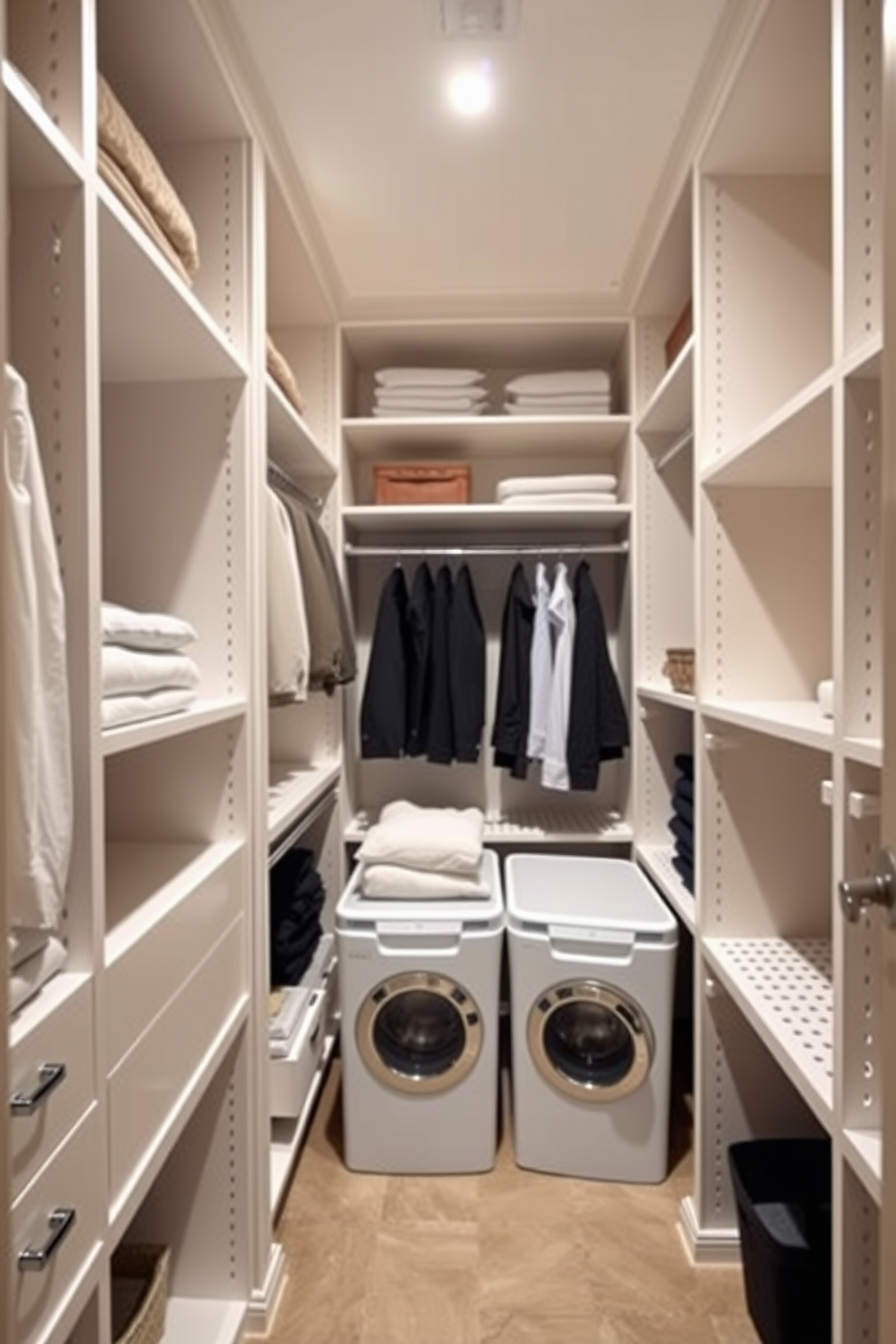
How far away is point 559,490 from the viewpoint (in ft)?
7.88

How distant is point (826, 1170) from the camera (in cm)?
147

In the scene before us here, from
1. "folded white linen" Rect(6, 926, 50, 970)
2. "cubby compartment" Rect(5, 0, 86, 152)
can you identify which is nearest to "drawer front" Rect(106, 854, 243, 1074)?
"folded white linen" Rect(6, 926, 50, 970)

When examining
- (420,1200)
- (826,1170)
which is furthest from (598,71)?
(420,1200)

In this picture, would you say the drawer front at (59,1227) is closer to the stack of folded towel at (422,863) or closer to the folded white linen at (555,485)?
the stack of folded towel at (422,863)

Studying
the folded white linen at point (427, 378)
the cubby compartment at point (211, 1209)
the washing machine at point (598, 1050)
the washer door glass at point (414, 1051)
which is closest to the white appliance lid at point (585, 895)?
the washing machine at point (598, 1050)

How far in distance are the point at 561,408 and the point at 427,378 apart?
47 centimetres

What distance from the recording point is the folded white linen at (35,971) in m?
0.73

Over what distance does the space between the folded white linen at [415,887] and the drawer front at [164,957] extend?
0.66 m

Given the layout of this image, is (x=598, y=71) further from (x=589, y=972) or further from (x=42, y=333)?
(x=589, y=972)

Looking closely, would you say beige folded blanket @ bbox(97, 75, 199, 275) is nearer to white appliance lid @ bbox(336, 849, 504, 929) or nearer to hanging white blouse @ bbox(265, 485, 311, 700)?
hanging white blouse @ bbox(265, 485, 311, 700)

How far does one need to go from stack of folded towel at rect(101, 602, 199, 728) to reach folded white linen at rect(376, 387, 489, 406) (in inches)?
59.3

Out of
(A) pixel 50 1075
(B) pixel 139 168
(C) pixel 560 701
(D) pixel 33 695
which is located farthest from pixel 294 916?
(B) pixel 139 168

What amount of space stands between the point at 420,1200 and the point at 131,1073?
47.9 inches

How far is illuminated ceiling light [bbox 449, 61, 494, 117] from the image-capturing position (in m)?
1.34
